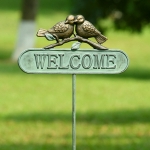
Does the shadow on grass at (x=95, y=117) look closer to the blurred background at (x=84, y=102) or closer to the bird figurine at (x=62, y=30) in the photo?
the blurred background at (x=84, y=102)

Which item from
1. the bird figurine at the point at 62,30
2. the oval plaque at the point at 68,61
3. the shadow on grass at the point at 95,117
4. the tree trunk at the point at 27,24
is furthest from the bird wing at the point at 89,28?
the tree trunk at the point at 27,24

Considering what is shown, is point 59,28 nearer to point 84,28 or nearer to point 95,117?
point 84,28

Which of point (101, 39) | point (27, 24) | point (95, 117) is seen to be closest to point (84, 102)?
point (95, 117)

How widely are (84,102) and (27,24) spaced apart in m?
12.0

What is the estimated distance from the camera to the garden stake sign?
7.78 m

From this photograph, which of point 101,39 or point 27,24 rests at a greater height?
point 27,24

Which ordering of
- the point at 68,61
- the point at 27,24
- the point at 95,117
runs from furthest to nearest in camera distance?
1. the point at 27,24
2. the point at 95,117
3. the point at 68,61

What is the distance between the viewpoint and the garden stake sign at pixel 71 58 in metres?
7.78

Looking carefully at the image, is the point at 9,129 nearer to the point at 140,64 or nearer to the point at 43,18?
the point at 140,64

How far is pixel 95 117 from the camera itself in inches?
612

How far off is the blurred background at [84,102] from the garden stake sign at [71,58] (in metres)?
4.00

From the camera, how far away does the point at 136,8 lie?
24.7 meters

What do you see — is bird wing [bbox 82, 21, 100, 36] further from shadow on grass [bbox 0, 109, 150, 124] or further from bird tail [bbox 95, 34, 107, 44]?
shadow on grass [bbox 0, 109, 150, 124]

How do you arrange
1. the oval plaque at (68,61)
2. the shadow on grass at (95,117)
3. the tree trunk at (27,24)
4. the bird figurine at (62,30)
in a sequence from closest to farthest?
the oval plaque at (68,61)
the bird figurine at (62,30)
the shadow on grass at (95,117)
the tree trunk at (27,24)
